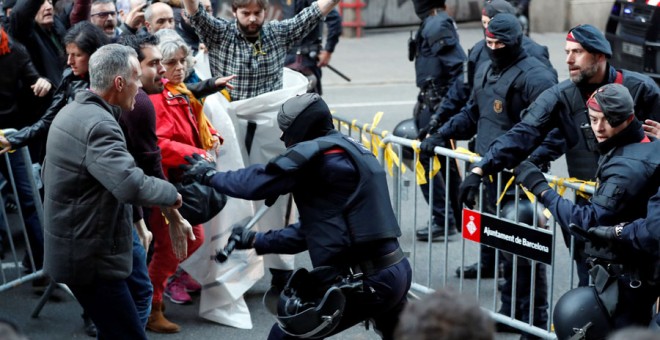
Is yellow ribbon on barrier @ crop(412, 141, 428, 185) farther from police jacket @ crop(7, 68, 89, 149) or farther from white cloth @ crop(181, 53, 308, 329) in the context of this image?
police jacket @ crop(7, 68, 89, 149)

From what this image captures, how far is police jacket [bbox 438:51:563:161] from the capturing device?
639cm

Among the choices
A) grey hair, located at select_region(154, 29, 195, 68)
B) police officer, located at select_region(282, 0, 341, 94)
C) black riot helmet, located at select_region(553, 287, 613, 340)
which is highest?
grey hair, located at select_region(154, 29, 195, 68)

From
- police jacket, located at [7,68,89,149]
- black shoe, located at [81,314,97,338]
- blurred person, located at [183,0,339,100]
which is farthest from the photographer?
blurred person, located at [183,0,339,100]

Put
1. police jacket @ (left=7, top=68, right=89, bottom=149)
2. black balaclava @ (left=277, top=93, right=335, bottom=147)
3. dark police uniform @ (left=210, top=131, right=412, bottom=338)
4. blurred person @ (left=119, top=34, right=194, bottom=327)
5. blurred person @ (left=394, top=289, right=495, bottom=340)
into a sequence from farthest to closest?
police jacket @ (left=7, top=68, right=89, bottom=149), blurred person @ (left=119, top=34, right=194, bottom=327), black balaclava @ (left=277, top=93, right=335, bottom=147), dark police uniform @ (left=210, top=131, right=412, bottom=338), blurred person @ (left=394, top=289, right=495, bottom=340)

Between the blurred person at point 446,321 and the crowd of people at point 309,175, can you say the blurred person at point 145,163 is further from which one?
the blurred person at point 446,321

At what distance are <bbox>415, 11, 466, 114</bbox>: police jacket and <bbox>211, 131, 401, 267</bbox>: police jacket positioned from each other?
129 inches

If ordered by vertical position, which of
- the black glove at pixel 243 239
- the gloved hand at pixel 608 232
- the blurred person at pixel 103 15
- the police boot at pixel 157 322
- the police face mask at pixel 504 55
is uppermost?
the blurred person at pixel 103 15

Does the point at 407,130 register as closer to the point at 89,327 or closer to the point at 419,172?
the point at 419,172

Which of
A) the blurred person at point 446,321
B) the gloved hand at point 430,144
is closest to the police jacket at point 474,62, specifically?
the gloved hand at point 430,144

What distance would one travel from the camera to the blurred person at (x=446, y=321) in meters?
2.80

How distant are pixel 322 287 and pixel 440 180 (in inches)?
124

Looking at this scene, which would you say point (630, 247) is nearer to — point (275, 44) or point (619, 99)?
point (619, 99)

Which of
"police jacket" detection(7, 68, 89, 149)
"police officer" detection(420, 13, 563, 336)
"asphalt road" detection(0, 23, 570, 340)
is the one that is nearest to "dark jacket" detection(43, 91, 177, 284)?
"police jacket" detection(7, 68, 89, 149)

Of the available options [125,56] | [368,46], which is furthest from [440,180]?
[368,46]
